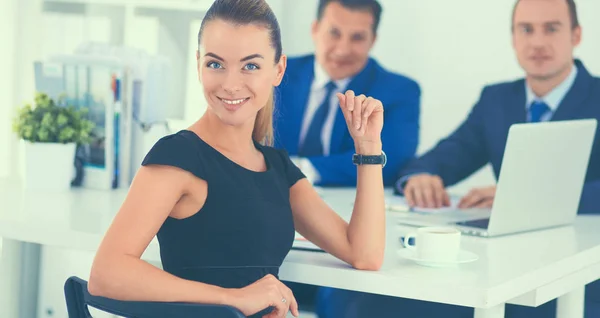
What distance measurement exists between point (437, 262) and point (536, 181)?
1.87 feet

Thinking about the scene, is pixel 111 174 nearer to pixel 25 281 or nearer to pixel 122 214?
pixel 25 281

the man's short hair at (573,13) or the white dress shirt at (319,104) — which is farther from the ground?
the man's short hair at (573,13)

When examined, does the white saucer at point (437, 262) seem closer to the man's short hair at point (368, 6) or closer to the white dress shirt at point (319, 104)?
the white dress shirt at point (319, 104)

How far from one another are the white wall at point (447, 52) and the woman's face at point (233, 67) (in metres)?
2.13

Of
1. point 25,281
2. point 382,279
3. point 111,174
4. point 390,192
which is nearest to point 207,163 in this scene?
point 382,279

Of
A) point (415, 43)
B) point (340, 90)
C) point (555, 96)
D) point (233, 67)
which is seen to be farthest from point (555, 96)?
point (233, 67)

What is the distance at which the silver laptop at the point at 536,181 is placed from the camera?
89.4 inches

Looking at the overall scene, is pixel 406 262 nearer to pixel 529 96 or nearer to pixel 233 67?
pixel 233 67

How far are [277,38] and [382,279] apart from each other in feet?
1.64

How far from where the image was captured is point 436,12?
158 inches

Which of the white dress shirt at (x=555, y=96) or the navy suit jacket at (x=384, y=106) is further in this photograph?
the navy suit jacket at (x=384, y=106)

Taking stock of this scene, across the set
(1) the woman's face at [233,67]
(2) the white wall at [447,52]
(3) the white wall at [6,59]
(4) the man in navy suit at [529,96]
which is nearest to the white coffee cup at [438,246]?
(1) the woman's face at [233,67]

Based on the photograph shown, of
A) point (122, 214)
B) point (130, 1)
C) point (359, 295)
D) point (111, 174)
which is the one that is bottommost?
point (359, 295)

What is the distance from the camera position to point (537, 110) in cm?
350
